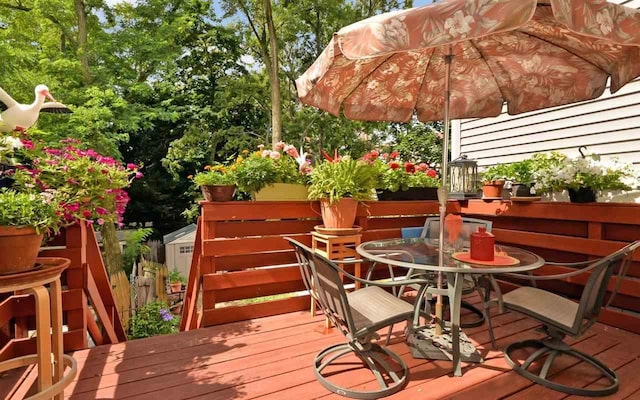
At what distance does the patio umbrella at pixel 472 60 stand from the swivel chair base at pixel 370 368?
54 cm

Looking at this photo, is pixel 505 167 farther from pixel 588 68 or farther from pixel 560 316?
pixel 560 316

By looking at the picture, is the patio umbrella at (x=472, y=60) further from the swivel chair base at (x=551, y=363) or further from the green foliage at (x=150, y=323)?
the green foliage at (x=150, y=323)

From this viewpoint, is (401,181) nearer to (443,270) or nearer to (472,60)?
(472,60)

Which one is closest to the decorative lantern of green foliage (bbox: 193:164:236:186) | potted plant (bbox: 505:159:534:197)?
potted plant (bbox: 505:159:534:197)

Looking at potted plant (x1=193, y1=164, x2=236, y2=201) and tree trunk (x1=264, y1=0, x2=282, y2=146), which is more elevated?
tree trunk (x1=264, y1=0, x2=282, y2=146)

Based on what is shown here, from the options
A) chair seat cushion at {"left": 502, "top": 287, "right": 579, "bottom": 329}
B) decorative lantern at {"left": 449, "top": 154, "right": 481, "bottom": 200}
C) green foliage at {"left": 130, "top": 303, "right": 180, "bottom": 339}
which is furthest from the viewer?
green foliage at {"left": 130, "top": 303, "right": 180, "bottom": 339}

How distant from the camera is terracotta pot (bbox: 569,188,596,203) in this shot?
2.84 metres

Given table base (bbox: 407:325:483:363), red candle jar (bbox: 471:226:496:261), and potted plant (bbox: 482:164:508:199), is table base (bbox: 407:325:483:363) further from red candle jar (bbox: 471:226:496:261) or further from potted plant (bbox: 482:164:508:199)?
potted plant (bbox: 482:164:508:199)

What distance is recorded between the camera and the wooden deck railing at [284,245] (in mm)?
2711

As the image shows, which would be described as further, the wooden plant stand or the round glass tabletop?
the round glass tabletop

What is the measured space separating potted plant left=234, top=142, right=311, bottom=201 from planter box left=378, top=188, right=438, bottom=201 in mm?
898

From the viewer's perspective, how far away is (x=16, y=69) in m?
6.95

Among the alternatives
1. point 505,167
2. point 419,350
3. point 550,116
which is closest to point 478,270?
point 419,350

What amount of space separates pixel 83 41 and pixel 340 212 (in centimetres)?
904
